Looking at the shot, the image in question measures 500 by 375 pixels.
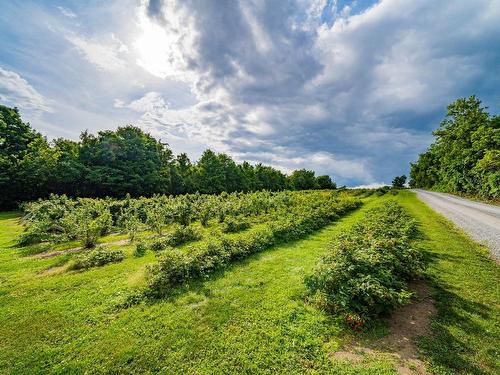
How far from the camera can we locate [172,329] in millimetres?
5066

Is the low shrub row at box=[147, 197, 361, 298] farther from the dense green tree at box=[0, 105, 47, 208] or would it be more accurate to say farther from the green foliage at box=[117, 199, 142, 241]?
the dense green tree at box=[0, 105, 47, 208]

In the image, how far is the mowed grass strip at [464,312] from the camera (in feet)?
13.0

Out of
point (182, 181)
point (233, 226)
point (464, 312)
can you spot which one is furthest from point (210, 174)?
point (464, 312)

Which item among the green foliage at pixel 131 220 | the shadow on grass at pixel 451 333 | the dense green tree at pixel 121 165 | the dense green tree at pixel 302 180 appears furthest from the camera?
the dense green tree at pixel 302 180

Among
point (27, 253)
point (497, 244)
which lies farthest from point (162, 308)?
point (497, 244)

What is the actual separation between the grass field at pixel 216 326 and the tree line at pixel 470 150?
1161 inches

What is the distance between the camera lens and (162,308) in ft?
19.4

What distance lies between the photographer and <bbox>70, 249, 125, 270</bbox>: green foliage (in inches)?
357

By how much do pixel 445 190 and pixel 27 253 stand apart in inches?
2426

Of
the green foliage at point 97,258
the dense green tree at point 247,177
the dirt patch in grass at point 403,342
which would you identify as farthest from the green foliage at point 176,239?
the dense green tree at point 247,177

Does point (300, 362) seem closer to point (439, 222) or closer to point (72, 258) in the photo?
point (72, 258)

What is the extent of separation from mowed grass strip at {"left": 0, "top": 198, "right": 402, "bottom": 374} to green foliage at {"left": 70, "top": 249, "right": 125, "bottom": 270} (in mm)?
1246

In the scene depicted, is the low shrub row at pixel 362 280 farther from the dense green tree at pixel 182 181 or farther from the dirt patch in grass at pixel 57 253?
the dense green tree at pixel 182 181

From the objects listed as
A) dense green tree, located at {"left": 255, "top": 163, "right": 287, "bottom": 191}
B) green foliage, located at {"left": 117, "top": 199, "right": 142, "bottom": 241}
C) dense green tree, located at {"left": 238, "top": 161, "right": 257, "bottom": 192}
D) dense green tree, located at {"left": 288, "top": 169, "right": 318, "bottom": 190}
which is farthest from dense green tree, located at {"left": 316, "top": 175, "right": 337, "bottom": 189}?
green foliage, located at {"left": 117, "top": 199, "right": 142, "bottom": 241}
